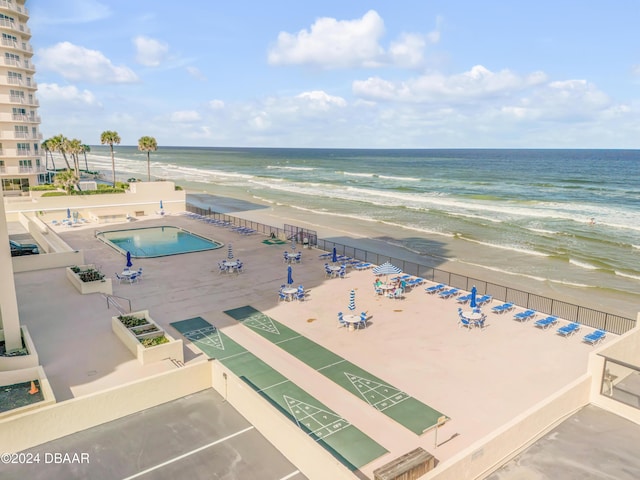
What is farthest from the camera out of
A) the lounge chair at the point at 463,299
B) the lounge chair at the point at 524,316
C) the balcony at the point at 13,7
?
the balcony at the point at 13,7

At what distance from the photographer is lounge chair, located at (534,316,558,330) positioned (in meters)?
21.1

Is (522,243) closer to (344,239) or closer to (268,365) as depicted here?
(344,239)

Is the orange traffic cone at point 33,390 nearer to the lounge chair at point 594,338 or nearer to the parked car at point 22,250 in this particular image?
the parked car at point 22,250

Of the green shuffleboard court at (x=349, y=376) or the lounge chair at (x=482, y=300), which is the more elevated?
the lounge chair at (x=482, y=300)

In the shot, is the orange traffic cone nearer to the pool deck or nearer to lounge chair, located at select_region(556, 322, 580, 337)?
the pool deck

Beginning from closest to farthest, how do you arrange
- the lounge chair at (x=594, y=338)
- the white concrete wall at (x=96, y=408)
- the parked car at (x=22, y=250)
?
the white concrete wall at (x=96, y=408) < the lounge chair at (x=594, y=338) < the parked car at (x=22, y=250)

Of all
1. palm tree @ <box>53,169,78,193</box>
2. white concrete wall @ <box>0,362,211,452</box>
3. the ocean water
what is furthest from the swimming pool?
white concrete wall @ <box>0,362,211,452</box>

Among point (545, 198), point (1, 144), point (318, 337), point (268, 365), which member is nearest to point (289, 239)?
point (318, 337)

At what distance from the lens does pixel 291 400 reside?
595 inches

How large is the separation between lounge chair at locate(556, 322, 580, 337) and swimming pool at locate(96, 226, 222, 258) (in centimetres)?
2464

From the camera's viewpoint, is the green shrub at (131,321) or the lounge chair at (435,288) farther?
the lounge chair at (435,288)

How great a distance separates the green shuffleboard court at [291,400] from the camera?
1267cm

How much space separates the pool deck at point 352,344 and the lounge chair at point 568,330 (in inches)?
15.7

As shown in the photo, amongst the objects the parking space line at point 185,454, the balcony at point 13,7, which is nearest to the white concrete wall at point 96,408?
the parking space line at point 185,454
